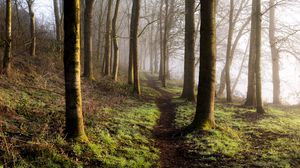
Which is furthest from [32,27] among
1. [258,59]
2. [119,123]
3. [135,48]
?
[258,59]

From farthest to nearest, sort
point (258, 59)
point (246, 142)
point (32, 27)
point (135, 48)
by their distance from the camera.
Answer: point (135, 48) → point (32, 27) → point (258, 59) → point (246, 142)

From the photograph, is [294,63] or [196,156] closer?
[196,156]

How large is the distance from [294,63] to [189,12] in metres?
14.2

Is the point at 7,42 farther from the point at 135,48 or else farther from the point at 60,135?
the point at 135,48

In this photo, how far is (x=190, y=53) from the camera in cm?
1784

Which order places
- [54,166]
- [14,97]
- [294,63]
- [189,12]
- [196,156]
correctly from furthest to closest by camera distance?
[294,63] < [189,12] < [14,97] < [196,156] < [54,166]

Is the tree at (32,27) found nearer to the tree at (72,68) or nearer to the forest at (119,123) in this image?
the forest at (119,123)

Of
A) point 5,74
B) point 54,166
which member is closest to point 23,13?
point 5,74

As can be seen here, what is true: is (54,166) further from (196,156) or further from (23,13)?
(23,13)

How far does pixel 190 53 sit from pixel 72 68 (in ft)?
38.2

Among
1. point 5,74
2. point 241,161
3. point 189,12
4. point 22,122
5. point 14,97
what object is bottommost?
point 241,161

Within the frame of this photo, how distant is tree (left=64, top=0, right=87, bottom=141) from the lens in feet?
23.1

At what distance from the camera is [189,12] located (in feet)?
57.5

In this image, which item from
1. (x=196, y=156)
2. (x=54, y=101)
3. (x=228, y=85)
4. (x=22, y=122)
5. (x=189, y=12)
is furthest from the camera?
(x=228, y=85)
